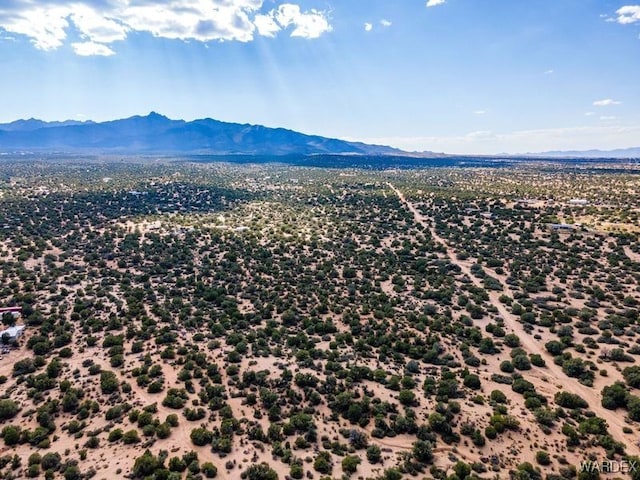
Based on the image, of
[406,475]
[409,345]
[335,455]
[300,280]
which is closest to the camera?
[406,475]

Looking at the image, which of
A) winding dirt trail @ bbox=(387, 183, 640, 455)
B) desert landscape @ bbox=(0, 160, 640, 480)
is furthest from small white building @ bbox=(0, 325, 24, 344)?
winding dirt trail @ bbox=(387, 183, 640, 455)

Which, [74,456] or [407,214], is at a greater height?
[407,214]

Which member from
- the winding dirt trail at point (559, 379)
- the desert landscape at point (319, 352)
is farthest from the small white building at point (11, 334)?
the winding dirt trail at point (559, 379)

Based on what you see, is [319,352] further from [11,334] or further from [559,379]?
[11,334]

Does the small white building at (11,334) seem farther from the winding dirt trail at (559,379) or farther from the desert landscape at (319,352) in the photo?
the winding dirt trail at (559,379)

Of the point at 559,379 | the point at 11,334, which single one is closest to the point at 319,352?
the point at 559,379

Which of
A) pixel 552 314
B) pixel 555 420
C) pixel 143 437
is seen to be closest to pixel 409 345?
pixel 555 420

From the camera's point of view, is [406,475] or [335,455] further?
[335,455]

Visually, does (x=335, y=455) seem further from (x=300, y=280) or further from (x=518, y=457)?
(x=300, y=280)
